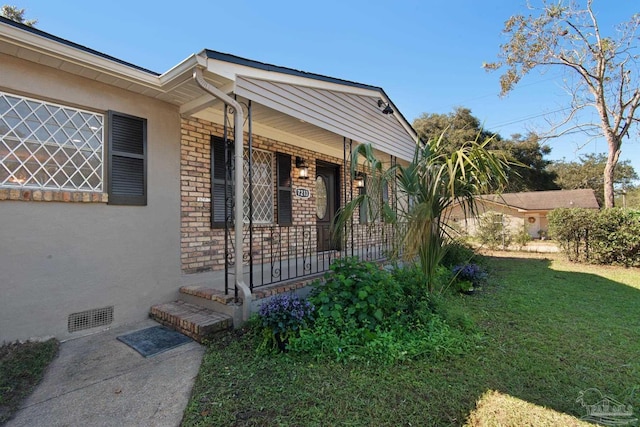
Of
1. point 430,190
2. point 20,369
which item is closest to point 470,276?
point 430,190

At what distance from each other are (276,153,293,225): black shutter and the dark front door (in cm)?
99

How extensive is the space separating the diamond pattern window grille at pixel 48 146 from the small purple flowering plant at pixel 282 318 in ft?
8.07

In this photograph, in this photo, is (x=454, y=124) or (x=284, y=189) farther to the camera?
(x=454, y=124)

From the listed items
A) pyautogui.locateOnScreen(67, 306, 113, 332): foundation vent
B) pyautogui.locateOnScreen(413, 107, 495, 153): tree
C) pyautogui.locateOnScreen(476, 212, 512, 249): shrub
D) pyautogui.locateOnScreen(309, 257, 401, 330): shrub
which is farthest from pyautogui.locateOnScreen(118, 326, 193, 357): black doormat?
pyautogui.locateOnScreen(413, 107, 495, 153): tree

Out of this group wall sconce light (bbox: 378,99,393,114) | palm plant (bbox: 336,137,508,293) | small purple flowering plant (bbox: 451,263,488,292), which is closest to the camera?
palm plant (bbox: 336,137,508,293)

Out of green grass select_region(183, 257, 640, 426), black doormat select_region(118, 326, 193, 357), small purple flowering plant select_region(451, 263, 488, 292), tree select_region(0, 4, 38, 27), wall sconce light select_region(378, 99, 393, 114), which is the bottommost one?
green grass select_region(183, 257, 640, 426)

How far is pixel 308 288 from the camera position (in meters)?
4.32

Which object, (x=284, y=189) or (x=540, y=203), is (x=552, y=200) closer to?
(x=540, y=203)

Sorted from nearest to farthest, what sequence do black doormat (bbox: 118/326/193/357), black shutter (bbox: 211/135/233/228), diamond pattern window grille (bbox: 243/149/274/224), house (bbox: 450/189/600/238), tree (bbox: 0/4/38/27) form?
1. black doormat (bbox: 118/326/193/357)
2. black shutter (bbox: 211/135/233/228)
3. diamond pattern window grille (bbox: 243/149/274/224)
4. tree (bbox: 0/4/38/27)
5. house (bbox: 450/189/600/238)

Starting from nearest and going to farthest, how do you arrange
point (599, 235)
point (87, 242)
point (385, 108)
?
point (87, 242)
point (385, 108)
point (599, 235)

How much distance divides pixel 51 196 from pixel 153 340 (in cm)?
183

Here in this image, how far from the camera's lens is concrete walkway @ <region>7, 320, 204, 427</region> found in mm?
2037

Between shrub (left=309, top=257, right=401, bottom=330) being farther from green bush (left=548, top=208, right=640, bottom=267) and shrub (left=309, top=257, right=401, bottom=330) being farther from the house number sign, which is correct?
green bush (left=548, top=208, right=640, bottom=267)

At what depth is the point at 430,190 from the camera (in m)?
3.62
